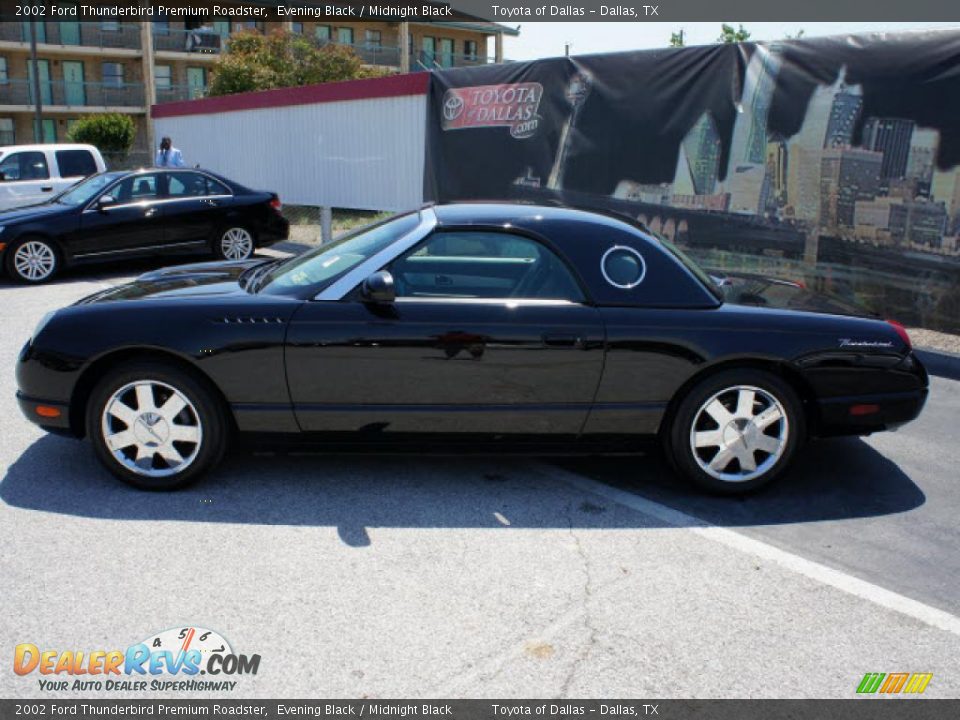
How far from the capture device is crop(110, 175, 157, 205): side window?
11.4 metres

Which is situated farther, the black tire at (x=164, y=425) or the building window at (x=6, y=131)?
the building window at (x=6, y=131)

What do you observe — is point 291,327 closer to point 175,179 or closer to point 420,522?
point 420,522

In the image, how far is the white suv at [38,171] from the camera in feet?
46.0

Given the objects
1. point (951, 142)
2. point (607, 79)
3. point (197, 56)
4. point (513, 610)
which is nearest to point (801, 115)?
point (951, 142)

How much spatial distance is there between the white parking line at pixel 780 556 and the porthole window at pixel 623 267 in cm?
106

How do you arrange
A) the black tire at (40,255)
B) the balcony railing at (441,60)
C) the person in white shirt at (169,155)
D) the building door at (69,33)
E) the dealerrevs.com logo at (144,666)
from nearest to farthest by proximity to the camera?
the dealerrevs.com logo at (144,666), the black tire at (40,255), the person in white shirt at (169,155), the building door at (69,33), the balcony railing at (441,60)

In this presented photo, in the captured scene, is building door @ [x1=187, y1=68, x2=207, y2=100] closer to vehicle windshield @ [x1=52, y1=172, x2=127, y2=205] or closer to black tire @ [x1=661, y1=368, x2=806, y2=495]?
vehicle windshield @ [x1=52, y1=172, x2=127, y2=205]

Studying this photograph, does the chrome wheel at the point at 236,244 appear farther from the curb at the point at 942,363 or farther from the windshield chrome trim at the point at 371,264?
the curb at the point at 942,363

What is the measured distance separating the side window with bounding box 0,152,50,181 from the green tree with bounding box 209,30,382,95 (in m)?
18.1

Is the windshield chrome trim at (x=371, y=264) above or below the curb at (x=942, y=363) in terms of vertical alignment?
above

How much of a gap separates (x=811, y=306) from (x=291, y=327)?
2.74 meters

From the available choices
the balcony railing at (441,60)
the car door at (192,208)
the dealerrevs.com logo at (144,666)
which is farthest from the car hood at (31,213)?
the balcony railing at (441,60)

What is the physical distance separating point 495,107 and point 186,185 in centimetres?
429

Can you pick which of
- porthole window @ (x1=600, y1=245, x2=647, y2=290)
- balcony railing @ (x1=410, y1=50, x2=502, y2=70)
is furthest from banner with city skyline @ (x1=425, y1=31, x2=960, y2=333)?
balcony railing @ (x1=410, y1=50, x2=502, y2=70)
